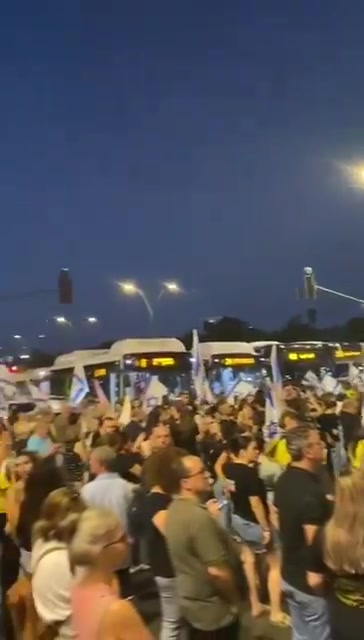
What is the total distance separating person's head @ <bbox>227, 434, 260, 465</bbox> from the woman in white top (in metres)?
3.14

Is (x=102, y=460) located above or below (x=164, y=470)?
above

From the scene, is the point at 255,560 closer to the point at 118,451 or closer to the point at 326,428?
the point at 118,451

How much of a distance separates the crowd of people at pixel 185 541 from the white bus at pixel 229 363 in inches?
687

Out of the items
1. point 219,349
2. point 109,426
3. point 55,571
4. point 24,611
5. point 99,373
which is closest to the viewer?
point 55,571

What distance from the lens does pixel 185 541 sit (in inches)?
218

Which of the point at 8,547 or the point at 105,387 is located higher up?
the point at 105,387

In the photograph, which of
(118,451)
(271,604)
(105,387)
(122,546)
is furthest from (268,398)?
(122,546)

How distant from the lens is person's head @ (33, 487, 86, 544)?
5.11 meters

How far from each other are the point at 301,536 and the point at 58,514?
1583 millimetres

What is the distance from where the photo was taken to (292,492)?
5.93 m

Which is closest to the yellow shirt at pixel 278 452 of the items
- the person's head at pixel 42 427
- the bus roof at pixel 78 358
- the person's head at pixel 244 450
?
the person's head at pixel 244 450

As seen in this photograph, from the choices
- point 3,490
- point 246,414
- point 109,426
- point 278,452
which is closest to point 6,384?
point 246,414

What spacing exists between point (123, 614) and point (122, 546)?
24.7 inches

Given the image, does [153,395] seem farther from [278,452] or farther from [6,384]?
[278,452]
